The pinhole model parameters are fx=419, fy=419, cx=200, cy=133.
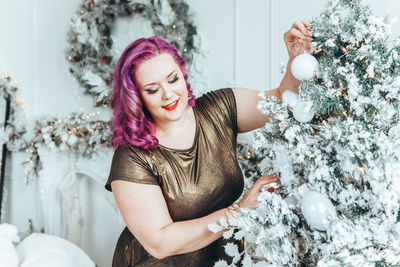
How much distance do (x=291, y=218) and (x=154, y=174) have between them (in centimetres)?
58

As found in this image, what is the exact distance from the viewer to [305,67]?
3.14 ft

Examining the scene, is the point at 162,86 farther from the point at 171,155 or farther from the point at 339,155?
the point at 339,155

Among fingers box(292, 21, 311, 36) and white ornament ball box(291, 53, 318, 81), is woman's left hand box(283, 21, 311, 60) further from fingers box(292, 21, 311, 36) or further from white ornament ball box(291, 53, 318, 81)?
white ornament ball box(291, 53, 318, 81)

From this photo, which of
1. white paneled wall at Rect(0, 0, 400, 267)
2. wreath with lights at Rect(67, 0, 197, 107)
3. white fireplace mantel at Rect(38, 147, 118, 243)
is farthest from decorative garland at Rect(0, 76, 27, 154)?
wreath with lights at Rect(67, 0, 197, 107)

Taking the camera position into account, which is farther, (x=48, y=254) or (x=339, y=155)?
(x=48, y=254)

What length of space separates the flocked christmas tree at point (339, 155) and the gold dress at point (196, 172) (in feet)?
1.40

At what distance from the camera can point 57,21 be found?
2768 mm

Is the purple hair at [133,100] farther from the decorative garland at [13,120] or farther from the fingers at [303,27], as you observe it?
the decorative garland at [13,120]

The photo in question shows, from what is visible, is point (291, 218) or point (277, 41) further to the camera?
point (277, 41)

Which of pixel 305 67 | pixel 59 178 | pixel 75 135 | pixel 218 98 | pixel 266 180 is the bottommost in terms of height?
pixel 59 178

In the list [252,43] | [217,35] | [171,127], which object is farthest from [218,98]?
[217,35]

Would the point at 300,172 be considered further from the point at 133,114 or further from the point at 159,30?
the point at 159,30

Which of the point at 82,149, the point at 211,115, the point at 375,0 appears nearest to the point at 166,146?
the point at 211,115

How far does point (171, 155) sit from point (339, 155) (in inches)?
26.9
